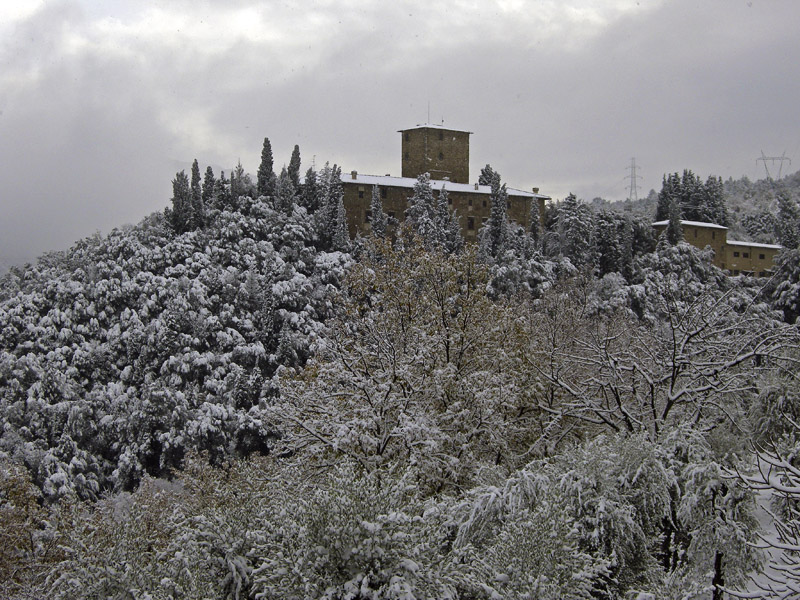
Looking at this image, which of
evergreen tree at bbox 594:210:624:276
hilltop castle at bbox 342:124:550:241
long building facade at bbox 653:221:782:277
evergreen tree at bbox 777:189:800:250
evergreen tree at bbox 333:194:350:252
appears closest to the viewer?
evergreen tree at bbox 333:194:350:252

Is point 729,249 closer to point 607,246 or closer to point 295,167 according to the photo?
point 607,246

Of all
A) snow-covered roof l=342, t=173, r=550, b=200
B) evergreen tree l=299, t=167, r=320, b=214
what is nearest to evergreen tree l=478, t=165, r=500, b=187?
snow-covered roof l=342, t=173, r=550, b=200

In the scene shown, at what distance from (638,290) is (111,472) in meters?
33.0

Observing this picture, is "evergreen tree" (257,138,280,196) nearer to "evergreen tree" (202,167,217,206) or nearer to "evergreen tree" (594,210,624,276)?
"evergreen tree" (202,167,217,206)

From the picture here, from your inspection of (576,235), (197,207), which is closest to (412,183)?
(576,235)

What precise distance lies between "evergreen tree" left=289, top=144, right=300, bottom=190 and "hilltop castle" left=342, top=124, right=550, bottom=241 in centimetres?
347

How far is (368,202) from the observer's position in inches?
2229

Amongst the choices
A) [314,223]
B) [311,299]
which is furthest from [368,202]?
[311,299]

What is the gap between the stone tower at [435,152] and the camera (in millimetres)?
61688

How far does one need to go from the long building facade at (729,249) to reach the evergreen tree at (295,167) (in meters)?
28.1

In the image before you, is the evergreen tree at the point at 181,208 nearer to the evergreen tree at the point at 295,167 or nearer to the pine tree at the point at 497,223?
the evergreen tree at the point at 295,167

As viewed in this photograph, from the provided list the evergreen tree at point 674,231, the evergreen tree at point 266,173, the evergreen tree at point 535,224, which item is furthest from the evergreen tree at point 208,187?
the evergreen tree at point 674,231

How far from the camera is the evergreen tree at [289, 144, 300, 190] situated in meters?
56.7

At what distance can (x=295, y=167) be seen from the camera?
57.4 meters
